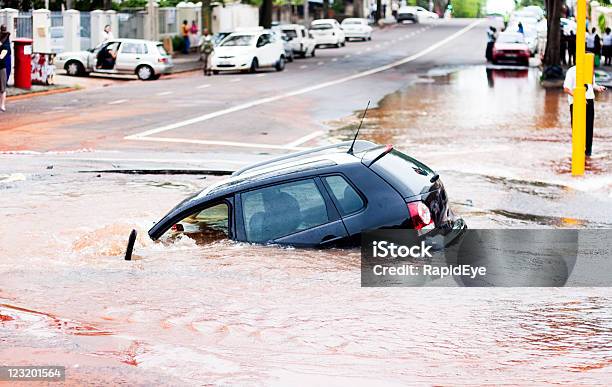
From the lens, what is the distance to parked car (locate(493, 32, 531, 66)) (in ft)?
168

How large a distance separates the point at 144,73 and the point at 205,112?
1461 centimetres

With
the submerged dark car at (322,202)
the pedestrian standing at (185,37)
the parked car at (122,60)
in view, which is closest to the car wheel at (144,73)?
the parked car at (122,60)

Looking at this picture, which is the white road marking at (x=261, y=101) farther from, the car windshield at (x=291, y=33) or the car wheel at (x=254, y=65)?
the car windshield at (x=291, y=33)

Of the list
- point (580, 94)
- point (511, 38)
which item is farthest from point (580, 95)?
point (511, 38)

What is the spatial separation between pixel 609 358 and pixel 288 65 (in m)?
43.9

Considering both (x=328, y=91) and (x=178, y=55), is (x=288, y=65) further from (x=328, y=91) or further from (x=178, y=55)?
(x=328, y=91)

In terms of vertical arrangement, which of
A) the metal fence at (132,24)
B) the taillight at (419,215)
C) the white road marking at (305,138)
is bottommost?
the white road marking at (305,138)

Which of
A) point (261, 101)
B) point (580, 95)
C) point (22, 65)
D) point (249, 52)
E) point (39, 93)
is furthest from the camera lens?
point (249, 52)

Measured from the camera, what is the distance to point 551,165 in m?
19.4

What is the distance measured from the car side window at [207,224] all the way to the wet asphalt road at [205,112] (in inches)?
357

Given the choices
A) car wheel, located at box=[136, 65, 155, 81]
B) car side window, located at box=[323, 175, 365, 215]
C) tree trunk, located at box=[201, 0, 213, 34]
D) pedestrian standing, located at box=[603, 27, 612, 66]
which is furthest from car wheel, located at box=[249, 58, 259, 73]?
car side window, located at box=[323, 175, 365, 215]

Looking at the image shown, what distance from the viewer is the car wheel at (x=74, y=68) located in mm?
42656

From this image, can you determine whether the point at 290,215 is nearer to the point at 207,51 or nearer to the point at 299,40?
the point at 207,51

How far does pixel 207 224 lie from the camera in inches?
419
